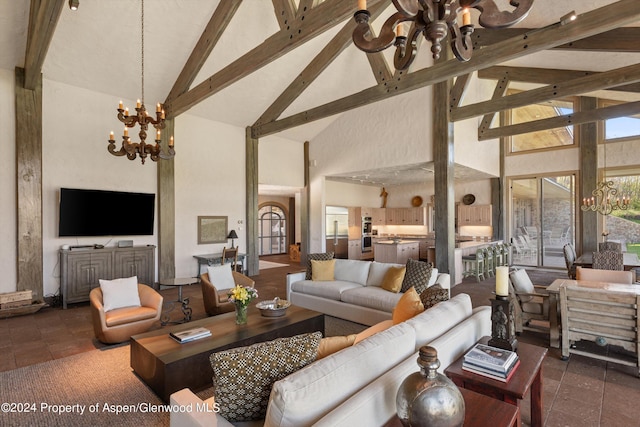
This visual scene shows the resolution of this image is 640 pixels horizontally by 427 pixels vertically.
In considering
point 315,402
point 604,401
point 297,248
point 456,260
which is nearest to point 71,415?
point 315,402

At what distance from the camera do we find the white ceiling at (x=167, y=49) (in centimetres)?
462

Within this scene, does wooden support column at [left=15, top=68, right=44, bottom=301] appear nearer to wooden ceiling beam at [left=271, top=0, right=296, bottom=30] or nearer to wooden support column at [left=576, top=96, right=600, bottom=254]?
wooden ceiling beam at [left=271, top=0, right=296, bottom=30]

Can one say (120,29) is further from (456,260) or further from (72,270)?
(456,260)

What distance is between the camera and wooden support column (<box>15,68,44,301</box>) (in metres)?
5.04

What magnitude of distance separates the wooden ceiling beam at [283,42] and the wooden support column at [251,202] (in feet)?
7.42

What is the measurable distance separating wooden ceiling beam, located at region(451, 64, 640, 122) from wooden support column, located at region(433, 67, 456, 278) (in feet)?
0.90

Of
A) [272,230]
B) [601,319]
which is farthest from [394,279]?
[272,230]

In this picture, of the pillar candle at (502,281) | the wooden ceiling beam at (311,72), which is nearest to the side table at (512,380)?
the pillar candle at (502,281)

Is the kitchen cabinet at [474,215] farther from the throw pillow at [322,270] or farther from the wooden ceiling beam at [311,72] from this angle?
the throw pillow at [322,270]

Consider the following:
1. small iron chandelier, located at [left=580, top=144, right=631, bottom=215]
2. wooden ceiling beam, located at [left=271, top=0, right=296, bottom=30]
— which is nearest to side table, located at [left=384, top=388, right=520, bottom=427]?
wooden ceiling beam, located at [left=271, top=0, right=296, bottom=30]

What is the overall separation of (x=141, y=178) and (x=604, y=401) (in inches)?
297

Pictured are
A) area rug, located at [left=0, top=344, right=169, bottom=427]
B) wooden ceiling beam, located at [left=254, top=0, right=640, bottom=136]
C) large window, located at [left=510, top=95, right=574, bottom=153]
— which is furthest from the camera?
large window, located at [left=510, top=95, right=574, bottom=153]

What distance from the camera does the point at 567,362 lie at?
319cm

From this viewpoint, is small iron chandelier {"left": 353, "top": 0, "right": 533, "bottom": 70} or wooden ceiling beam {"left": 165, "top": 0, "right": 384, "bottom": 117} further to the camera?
wooden ceiling beam {"left": 165, "top": 0, "right": 384, "bottom": 117}
